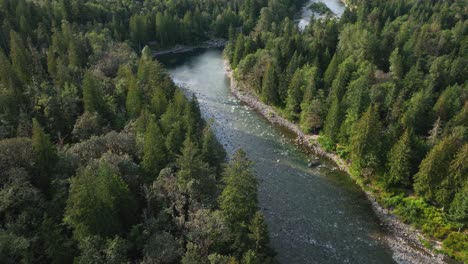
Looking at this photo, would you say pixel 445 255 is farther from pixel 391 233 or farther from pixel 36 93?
pixel 36 93

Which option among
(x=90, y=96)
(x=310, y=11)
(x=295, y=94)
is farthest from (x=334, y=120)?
(x=310, y=11)

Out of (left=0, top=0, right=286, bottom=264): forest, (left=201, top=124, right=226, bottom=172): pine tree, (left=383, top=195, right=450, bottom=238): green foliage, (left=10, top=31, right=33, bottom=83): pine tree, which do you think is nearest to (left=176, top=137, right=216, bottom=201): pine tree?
(left=0, top=0, right=286, bottom=264): forest

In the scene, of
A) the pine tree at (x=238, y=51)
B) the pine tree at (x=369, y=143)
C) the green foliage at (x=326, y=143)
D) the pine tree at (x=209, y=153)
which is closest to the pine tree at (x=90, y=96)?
the pine tree at (x=209, y=153)

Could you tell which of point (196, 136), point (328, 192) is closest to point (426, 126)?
point (328, 192)

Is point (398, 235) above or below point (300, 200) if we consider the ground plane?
below

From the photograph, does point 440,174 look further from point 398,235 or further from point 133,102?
point 133,102

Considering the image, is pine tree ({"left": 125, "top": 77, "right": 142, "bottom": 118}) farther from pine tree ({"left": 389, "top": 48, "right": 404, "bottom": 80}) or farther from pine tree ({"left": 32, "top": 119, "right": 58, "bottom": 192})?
pine tree ({"left": 389, "top": 48, "right": 404, "bottom": 80})

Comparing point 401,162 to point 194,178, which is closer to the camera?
point 194,178
